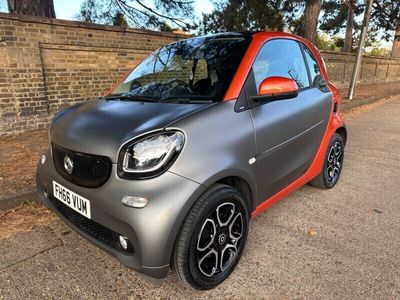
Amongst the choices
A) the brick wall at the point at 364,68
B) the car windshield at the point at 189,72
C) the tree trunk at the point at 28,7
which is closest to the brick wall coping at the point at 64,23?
the tree trunk at the point at 28,7

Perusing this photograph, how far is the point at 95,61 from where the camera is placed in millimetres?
7043

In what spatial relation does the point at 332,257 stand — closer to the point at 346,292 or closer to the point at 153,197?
the point at 346,292

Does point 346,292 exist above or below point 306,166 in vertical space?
below

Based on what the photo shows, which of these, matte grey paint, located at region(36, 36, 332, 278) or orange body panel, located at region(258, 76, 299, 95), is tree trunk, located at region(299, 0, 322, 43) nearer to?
matte grey paint, located at region(36, 36, 332, 278)

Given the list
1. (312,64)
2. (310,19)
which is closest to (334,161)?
(312,64)

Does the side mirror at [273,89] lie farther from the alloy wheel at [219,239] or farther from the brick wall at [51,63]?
the brick wall at [51,63]

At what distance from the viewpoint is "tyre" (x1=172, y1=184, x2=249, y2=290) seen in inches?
85.6

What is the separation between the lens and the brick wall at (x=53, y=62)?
589 centimetres

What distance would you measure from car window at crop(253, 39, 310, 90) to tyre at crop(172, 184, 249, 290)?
0.97m

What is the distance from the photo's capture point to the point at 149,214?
6.66 ft

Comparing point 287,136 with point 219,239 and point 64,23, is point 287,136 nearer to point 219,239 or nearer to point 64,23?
point 219,239

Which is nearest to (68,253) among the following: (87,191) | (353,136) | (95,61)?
(87,191)

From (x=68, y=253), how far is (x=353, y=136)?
587cm

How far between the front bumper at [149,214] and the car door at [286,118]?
802mm
